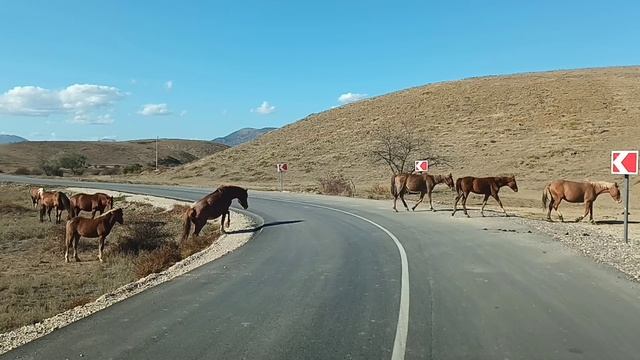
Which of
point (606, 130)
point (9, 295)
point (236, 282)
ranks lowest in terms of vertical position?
point (9, 295)

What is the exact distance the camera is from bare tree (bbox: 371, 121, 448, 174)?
54322 millimetres

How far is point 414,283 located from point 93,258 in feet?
42.5

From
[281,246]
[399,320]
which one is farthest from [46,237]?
[399,320]

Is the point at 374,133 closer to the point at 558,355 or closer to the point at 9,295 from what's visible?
the point at 9,295

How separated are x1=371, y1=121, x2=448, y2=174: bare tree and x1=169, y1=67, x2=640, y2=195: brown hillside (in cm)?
123

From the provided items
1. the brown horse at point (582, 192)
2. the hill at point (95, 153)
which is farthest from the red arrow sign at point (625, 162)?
the hill at point (95, 153)

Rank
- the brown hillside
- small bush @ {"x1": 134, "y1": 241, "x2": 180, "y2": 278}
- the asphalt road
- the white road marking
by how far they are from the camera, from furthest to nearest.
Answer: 1. the brown hillside
2. small bush @ {"x1": 134, "y1": 241, "x2": 180, "y2": 278}
3. the asphalt road
4. the white road marking

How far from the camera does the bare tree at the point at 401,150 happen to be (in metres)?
54.3

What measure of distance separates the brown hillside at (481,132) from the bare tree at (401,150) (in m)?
1.23

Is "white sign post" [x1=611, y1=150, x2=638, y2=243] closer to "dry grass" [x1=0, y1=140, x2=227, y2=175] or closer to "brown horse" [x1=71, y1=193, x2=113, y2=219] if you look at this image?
"brown horse" [x1=71, y1=193, x2=113, y2=219]

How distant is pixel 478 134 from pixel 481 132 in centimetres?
85

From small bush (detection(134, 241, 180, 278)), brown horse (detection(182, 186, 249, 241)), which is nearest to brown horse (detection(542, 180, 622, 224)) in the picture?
brown horse (detection(182, 186, 249, 241))

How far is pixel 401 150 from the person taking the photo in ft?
196

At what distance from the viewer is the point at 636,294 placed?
370 inches
